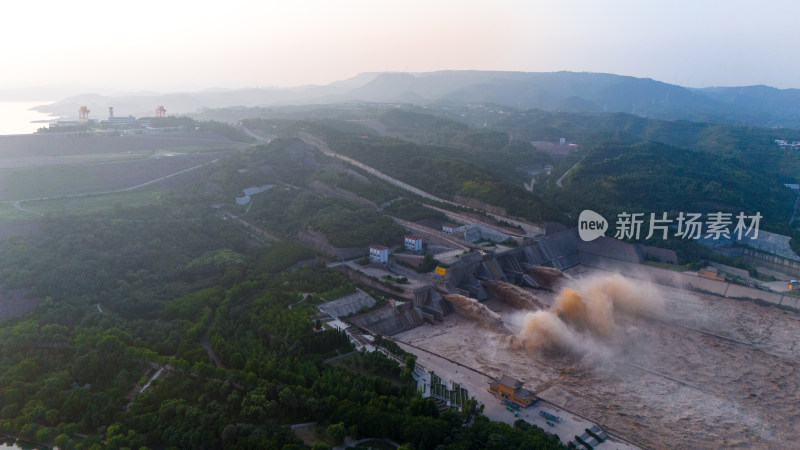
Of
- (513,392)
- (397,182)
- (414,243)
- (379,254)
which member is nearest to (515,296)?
(414,243)

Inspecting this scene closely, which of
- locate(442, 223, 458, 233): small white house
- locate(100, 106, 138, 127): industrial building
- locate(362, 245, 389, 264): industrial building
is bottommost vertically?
locate(362, 245, 389, 264): industrial building

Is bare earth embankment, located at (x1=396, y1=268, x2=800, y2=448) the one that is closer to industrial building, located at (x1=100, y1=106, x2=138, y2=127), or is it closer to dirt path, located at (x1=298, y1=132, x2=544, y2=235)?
dirt path, located at (x1=298, y1=132, x2=544, y2=235)

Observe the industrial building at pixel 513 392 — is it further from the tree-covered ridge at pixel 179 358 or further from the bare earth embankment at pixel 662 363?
the tree-covered ridge at pixel 179 358

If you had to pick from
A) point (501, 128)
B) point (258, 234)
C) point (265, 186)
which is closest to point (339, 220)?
point (258, 234)

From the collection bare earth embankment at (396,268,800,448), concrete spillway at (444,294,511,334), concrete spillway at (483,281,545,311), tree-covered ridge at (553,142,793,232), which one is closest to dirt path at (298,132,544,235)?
tree-covered ridge at (553,142,793,232)

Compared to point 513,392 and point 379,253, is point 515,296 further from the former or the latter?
point 513,392

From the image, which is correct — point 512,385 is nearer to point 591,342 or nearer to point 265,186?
point 591,342

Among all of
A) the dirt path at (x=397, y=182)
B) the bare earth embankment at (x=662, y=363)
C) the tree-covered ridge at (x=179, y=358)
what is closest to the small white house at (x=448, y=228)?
the dirt path at (x=397, y=182)
